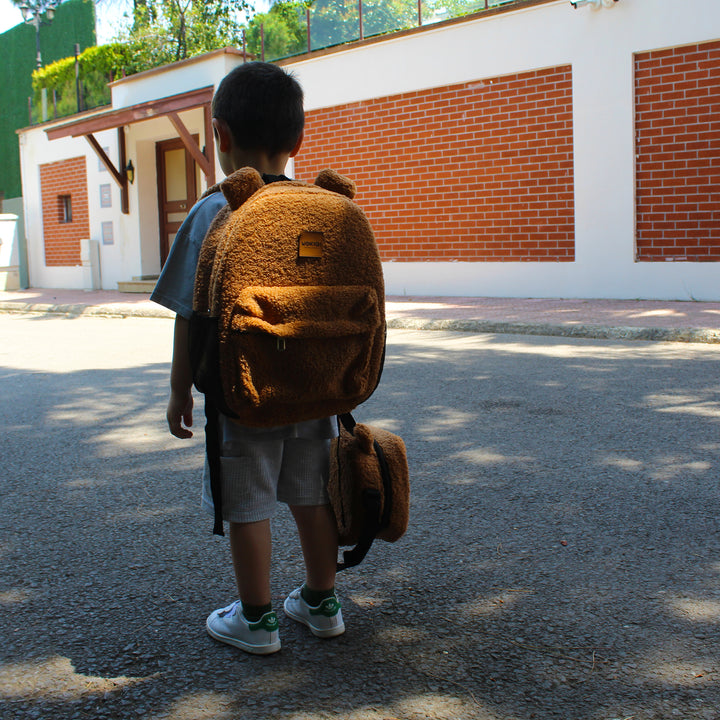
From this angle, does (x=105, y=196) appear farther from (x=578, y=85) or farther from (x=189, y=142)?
(x=578, y=85)

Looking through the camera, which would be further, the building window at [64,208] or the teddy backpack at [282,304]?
the building window at [64,208]

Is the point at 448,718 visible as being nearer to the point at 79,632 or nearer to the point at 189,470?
the point at 79,632

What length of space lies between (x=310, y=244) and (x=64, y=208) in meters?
21.4

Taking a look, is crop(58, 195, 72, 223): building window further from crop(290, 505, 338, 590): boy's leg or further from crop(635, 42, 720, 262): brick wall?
crop(290, 505, 338, 590): boy's leg

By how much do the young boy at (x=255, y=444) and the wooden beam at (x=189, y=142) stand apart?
14891 mm

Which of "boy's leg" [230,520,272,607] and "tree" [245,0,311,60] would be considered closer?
"boy's leg" [230,520,272,607]

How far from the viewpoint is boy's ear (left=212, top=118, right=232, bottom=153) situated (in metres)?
2.37

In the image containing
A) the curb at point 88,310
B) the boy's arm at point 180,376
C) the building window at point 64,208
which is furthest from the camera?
the building window at point 64,208

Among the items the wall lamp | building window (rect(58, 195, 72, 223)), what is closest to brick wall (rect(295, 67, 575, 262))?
the wall lamp

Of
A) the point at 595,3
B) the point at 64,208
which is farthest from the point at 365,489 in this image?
the point at 64,208

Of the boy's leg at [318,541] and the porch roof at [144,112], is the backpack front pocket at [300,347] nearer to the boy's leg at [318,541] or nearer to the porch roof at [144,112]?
the boy's leg at [318,541]

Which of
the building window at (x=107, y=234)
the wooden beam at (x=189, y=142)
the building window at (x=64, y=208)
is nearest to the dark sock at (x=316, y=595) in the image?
the wooden beam at (x=189, y=142)

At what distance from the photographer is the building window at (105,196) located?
2033 cm

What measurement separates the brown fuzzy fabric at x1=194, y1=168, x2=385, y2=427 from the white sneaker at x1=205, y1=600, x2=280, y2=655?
1.95ft
